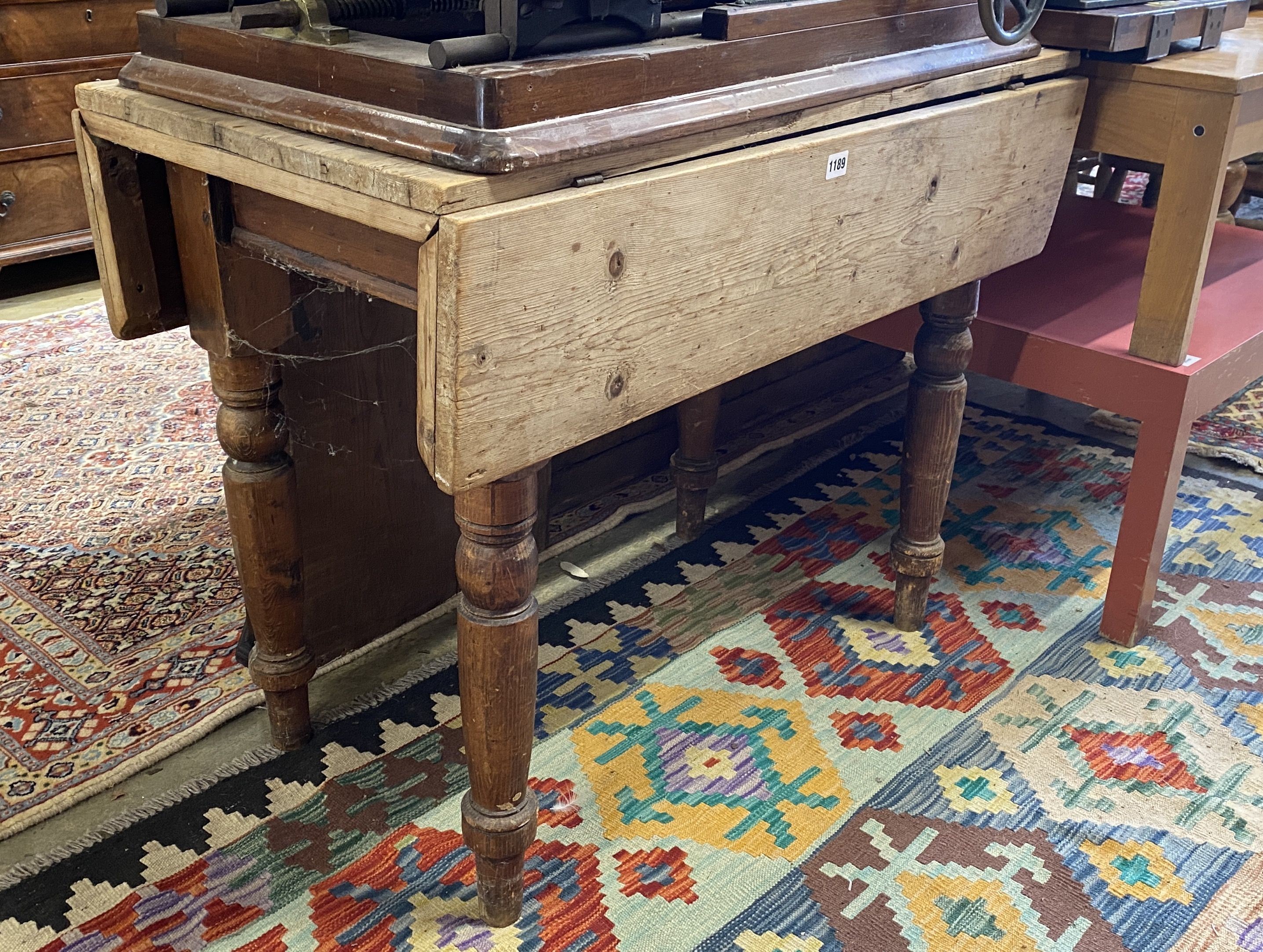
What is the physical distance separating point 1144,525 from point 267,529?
122 centimetres

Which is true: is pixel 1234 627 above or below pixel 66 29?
below

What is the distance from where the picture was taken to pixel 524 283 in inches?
36.9

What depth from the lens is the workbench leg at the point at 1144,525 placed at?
1671mm

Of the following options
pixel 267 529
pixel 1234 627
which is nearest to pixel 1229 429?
pixel 1234 627

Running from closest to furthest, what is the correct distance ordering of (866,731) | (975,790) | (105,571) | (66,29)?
(975,790) → (866,731) → (105,571) → (66,29)

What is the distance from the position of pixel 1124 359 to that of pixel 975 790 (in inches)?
25.2

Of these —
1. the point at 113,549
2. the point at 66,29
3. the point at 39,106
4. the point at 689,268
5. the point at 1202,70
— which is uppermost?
the point at 1202,70

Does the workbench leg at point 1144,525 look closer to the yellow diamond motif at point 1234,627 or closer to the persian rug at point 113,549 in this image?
the yellow diamond motif at point 1234,627

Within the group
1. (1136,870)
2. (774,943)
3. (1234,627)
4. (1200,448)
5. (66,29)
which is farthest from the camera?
(66,29)

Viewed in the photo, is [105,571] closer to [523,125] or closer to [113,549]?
[113,549]

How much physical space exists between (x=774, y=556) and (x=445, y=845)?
848 millimetres

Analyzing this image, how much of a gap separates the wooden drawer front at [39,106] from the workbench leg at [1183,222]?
2643 millimetres

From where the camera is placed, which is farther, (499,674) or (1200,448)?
(1200,448)

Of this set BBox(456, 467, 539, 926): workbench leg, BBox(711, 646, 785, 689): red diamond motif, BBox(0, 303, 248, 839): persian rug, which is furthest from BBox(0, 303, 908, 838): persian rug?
BBox(456, 467, 539, 926): workbench leg
